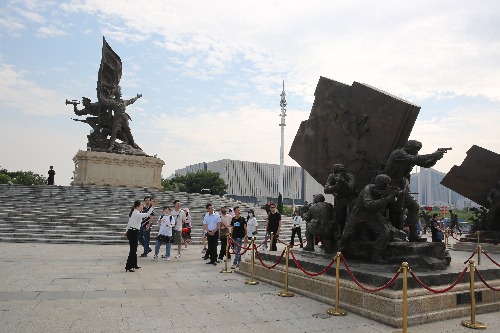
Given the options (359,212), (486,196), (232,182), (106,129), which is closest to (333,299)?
(359,212)

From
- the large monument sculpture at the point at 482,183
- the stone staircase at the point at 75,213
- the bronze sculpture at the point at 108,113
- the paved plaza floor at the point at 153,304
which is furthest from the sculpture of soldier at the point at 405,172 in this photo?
the bronze sculpture at the point at 108,113

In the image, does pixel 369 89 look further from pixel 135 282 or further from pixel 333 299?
pixel 135 282

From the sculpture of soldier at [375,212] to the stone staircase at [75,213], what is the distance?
1072 cm

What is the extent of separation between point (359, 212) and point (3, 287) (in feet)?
20.7

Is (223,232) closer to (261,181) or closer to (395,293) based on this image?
(395,293)

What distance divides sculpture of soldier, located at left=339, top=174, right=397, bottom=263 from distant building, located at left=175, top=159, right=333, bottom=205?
84.6 metres

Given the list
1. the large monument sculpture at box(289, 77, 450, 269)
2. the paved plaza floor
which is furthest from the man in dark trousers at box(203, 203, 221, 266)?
the large monument sculpture at box(289, 77, 450, 269)

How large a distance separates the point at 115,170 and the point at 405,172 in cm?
2421

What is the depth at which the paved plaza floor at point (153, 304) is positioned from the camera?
16.9 feet

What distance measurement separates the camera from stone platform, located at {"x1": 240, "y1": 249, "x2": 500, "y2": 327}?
5.47m

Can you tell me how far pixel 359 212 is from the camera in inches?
286

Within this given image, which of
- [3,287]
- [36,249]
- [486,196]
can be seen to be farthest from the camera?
[486,196]

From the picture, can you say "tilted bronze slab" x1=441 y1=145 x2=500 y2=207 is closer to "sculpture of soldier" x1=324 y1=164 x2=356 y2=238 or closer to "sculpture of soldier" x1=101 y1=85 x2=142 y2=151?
"sculpture of soldier" x1=324 y1=164 x2=356 y2=238

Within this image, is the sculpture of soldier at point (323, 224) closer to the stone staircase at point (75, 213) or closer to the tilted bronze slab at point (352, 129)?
the tilted bronze slab at point (352, 129)
